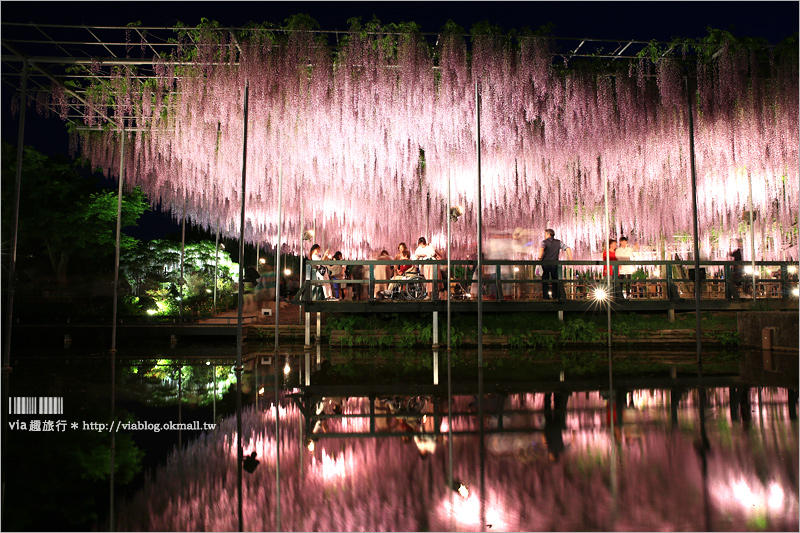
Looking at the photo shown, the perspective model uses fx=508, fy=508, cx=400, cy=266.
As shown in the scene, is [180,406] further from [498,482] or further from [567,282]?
[567,282]

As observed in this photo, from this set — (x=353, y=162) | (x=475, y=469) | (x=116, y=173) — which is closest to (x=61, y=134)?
(x=116, y=173)

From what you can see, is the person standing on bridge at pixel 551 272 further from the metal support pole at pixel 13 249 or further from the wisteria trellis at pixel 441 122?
the metal support pole at pixel 13 249

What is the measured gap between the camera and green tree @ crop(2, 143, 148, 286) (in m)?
21.5

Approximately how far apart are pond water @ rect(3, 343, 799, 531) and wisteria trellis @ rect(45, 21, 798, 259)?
563cm

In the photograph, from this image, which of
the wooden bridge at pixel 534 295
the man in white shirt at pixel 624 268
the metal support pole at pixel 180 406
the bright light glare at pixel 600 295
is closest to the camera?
the metal support pole at pixel 180 406

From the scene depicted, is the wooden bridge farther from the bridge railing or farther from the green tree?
the green tree

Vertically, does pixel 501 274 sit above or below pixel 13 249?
below

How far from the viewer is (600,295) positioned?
1193 centimetres

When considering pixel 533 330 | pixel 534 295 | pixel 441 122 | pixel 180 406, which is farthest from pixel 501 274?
pixel 180 406

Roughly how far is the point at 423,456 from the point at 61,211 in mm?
24956

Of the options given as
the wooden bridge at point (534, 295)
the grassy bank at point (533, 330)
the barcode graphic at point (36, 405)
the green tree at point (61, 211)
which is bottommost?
the barcode graphic at point (36, 405)

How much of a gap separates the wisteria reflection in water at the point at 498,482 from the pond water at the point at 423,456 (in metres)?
0.01

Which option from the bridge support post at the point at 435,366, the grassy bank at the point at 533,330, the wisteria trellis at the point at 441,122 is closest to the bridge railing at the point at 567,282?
the grassy bank at the point at 533,330

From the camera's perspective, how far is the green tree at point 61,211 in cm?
2150
